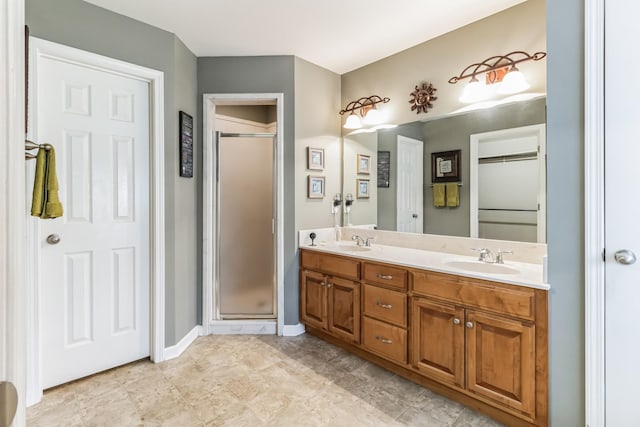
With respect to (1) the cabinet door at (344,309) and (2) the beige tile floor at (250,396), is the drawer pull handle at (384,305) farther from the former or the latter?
(2) the beige tile floor at (250,396)

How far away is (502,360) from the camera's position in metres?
1.64

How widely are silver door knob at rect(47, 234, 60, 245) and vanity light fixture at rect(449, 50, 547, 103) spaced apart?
116 inches

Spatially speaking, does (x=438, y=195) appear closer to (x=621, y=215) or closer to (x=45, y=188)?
(x=621, y=215)

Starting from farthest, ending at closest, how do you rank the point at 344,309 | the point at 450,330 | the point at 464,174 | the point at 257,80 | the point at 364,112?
the point at 364,112 < the point at 257,80 < the point at 344,309 < the point at 464,174 < the point at 450,330

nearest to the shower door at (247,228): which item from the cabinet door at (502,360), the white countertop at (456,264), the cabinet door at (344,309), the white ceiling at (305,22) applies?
the white countertop at (456,264)

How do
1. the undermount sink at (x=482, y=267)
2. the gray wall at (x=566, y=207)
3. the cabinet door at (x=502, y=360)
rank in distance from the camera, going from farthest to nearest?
the undermount sink at (x=482, y=267)
the cabinet door at (x=502, y=360)
the gray wall at (x=566, y=207)

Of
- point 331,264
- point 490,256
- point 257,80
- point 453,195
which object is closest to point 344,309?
point 331,264

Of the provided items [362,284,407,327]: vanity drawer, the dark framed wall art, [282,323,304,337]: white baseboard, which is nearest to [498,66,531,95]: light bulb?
[362,284,407,327]: vanity drawer

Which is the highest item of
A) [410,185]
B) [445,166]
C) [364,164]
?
[364,164]

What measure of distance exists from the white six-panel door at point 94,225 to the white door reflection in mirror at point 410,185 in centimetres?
210

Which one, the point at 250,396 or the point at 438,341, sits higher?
the point at 438,341

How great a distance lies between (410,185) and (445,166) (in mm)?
351

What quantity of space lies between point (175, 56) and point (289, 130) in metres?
1.07

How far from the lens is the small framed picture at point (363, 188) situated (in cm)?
312
